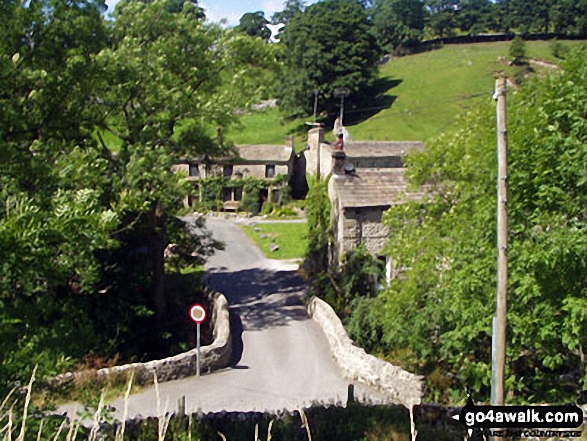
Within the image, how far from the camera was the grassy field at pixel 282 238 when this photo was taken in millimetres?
31984

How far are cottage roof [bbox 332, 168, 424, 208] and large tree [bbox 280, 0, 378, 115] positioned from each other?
46.2m

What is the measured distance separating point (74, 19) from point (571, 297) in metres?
12.2

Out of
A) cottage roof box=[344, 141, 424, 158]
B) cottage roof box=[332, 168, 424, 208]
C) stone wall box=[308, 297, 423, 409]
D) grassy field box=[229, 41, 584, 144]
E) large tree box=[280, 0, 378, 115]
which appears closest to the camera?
stone wall box=[308, 297, 423, 409]

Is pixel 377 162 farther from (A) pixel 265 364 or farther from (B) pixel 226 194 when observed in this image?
(A) pixel 265 364

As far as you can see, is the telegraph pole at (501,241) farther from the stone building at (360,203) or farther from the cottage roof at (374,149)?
the cottage roof at (374,149)

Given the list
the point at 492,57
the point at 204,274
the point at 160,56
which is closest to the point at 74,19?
the point at 160,56

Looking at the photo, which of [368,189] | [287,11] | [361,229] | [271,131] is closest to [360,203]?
[368,189]

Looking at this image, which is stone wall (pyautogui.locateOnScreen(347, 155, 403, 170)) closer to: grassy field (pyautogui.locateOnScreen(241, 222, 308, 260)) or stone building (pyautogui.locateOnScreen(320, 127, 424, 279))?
grassy field (pyautogui.locateOnScreen(241, 222, 308, 260))

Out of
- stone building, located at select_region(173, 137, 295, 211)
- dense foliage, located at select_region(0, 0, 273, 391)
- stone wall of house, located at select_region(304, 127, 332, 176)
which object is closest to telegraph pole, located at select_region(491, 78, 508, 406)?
dense foliage, located at select_region(0, 0, 273, 391)

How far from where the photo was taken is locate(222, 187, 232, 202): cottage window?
48.3m

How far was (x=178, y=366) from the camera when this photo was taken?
16031 millimetres

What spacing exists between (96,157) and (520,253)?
10.4 meters

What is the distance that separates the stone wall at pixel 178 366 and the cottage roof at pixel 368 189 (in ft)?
23.2

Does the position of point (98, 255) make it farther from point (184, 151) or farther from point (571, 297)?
point (571, 297)
